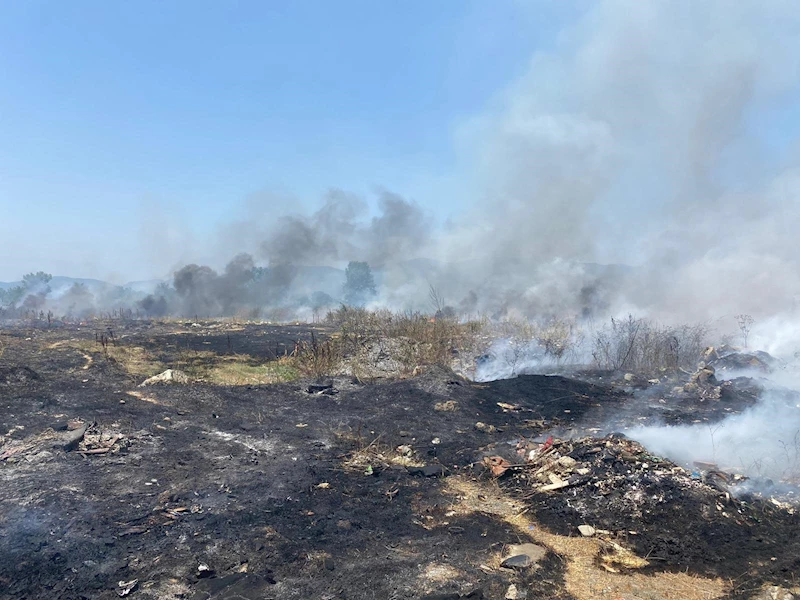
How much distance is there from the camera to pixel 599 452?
258 inches

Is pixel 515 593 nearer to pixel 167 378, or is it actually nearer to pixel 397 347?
pixel 167 378

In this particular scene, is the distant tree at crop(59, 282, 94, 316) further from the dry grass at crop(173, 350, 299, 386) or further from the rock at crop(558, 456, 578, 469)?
the rock at crop(558, 456, 578, 469)

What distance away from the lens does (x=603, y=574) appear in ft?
14.3

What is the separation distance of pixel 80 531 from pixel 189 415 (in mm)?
4222

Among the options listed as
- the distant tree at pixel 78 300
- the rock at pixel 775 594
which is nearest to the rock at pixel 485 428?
the rock at pixel 775 594

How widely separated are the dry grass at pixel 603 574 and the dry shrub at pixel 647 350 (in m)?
9.92

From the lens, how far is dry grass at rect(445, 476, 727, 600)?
4078 mm

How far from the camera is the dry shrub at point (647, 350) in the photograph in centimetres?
1398

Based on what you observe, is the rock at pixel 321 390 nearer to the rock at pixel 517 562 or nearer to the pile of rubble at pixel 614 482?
the pile of rubble at pixel 614 482

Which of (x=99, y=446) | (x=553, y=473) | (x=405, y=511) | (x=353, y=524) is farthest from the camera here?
(x=99, y=446)

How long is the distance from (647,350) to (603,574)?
443 inches

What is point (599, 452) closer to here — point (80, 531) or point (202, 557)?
point (202, 557)

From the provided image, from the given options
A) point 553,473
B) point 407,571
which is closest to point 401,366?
point 553,473

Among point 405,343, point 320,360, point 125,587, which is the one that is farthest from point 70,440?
point 405,343
